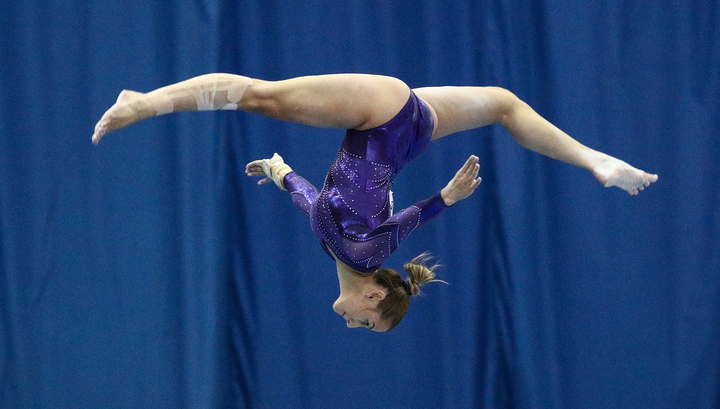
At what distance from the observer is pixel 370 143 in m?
2.33

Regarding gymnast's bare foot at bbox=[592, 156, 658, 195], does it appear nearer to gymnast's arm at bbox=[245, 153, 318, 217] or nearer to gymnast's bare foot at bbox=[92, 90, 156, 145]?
gymnast's arm at bbox=[245, 153, 318, 217]

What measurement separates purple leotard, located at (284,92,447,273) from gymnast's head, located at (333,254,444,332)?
0.16 m

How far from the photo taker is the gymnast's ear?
2539 millimetres

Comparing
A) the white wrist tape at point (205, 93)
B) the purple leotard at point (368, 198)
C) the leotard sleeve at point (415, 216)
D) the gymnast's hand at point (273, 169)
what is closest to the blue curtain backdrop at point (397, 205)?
the gymnast's hand at point (273, 169)

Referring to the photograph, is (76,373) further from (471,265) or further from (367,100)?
(367,100)

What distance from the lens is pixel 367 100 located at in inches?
87.7

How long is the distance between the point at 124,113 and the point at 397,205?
177 cm

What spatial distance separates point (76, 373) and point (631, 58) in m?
3.18

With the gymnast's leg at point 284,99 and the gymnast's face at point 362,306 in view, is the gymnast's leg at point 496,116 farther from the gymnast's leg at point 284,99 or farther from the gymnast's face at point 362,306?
the gymnast's face at point 362,306

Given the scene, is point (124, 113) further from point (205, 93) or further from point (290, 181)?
point (290, 181)

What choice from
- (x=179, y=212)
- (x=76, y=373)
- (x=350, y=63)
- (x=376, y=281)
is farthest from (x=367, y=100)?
(x=76, y=373)

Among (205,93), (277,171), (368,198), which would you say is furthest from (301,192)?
(205,93)

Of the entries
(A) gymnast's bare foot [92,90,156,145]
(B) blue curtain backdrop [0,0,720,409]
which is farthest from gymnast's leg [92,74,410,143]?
(B) blue curtain backdrop [0,0,720,409]

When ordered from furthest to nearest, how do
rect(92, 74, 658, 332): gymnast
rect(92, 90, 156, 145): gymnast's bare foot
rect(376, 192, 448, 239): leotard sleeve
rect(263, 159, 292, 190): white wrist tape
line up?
rect(263, 159, 292, 190): white wrist tape
rect(376, 192, 448, 239): leotard sleeve
rect(92, 74, 658, 332): gymnast
rect(92, 90, 156, 145): gymnast's bare foot
